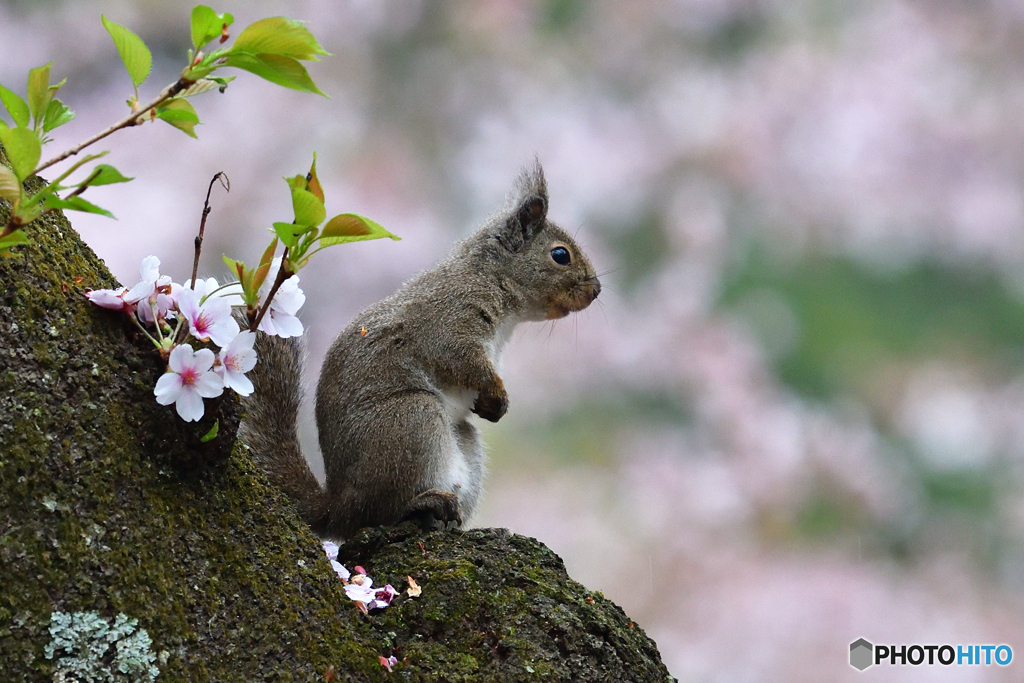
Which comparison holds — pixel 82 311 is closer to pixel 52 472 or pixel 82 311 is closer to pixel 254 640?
pixel 52 472

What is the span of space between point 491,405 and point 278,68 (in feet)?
3.83

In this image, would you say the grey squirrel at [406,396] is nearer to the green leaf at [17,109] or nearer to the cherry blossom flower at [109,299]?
the cherry blossom flower at [109,299]

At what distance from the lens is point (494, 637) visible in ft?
4.07

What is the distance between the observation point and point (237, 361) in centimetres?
105

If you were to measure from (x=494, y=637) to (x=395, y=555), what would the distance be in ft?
0.76

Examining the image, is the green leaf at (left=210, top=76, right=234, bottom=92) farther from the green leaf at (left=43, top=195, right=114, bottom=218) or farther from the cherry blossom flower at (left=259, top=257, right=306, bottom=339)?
the cherry blossom flower at (left=259, top=257, right=306, bottom=339)

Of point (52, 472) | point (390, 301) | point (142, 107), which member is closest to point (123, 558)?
point (52, 472)

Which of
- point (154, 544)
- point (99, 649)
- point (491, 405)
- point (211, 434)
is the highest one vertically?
point (491, 405)

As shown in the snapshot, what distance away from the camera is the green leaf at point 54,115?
97 centimetres

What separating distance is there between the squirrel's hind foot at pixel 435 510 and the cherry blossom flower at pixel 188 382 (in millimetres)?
659

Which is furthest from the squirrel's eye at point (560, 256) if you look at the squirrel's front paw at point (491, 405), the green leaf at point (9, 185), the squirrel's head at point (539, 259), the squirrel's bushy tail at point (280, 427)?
the green leaf at point (9, 185)

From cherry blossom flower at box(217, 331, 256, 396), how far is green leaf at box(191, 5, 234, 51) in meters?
0.31

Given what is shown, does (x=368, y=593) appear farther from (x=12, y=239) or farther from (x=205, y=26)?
(x=205, y=26)

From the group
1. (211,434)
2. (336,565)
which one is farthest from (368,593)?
(211,434)
